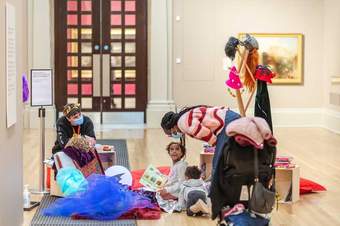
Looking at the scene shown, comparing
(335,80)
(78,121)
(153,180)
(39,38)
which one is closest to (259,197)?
(153,180)

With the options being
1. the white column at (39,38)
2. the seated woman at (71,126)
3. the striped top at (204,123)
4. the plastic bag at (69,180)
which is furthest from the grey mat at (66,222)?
the white column at (39,38)

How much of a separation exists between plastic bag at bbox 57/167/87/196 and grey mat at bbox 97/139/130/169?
2385 millimetres

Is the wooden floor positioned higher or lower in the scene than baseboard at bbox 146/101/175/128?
lower

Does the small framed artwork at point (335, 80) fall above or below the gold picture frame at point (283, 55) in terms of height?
below

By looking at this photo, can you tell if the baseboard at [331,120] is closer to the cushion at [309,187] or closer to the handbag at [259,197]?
the cushion at [309,187]

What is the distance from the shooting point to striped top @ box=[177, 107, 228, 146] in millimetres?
5102

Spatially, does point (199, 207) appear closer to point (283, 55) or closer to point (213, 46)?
point (213, 46)

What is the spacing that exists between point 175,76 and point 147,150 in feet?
14.2

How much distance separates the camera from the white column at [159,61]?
15.4 m

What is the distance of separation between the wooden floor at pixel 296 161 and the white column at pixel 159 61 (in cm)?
81

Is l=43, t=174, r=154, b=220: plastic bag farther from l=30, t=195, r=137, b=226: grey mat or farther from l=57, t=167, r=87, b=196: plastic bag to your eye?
l=57, t=167, r=87, b=196: plastic bag

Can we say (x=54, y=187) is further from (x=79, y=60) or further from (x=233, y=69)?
(x=79, y=60)

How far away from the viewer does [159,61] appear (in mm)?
15547

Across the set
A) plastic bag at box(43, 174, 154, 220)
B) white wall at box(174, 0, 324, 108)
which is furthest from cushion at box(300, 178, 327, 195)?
white wall at box(174, 0, 324, 108)
